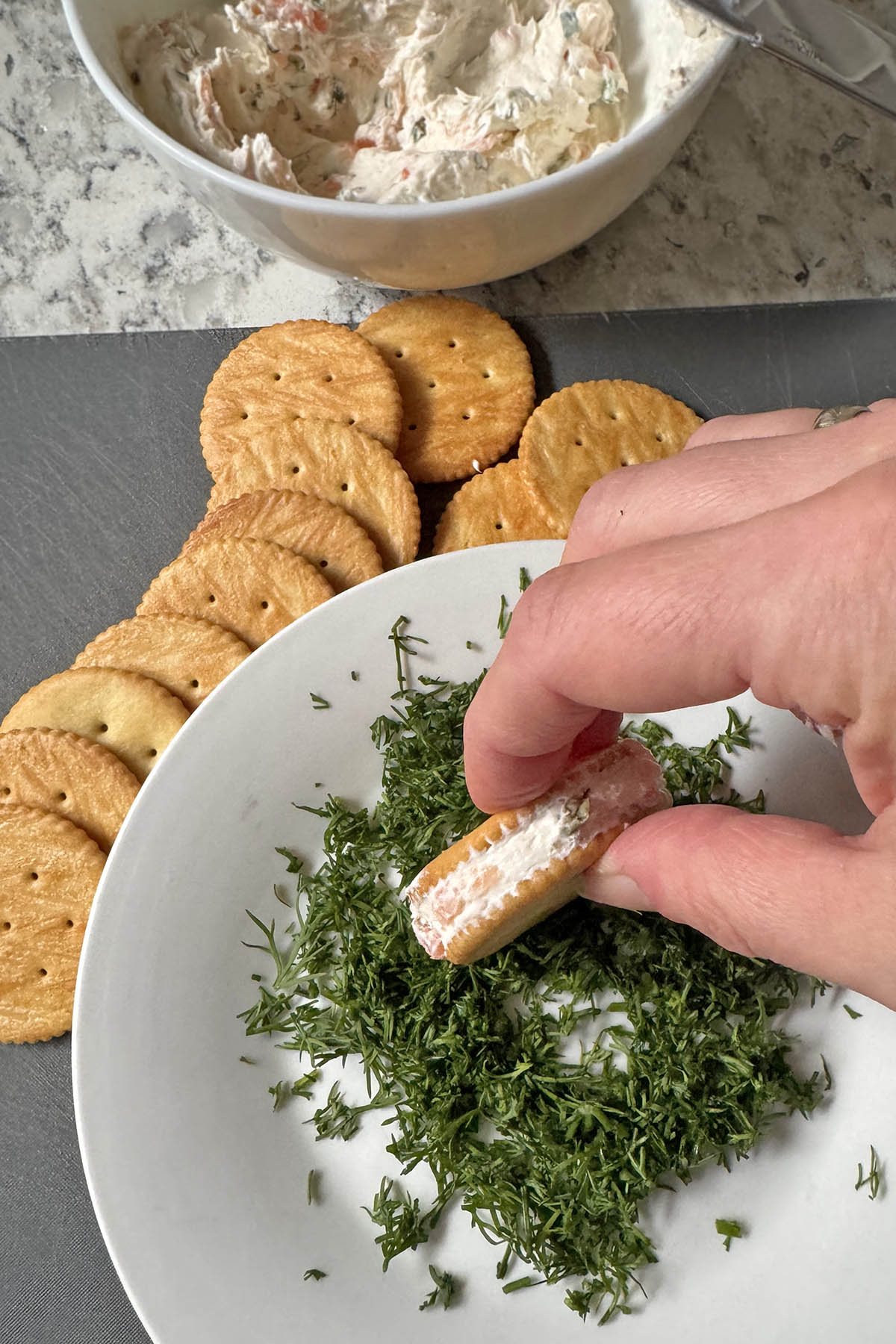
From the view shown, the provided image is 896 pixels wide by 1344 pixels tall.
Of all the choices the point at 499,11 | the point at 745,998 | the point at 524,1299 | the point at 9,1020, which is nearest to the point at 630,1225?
the point at 524,1299

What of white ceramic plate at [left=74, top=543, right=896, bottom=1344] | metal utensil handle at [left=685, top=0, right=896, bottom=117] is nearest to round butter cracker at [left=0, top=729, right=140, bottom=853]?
white ceramic plate at [left=74, top=543, right=896, bottom=1344]

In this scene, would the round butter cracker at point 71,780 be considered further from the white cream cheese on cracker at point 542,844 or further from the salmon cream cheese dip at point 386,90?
the salmon cream cheese dip at point 386,90

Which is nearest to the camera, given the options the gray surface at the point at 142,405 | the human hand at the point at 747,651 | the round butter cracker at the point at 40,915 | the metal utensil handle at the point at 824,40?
the human hand at the point at 747,651

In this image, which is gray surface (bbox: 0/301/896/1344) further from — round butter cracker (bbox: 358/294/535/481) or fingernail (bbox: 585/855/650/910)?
fingernail (bbox: 585/855/650/910)

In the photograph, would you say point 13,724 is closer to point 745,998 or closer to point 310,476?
point 310,476

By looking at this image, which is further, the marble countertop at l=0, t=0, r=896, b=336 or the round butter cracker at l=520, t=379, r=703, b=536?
the marble countertop at l=0, t=0, r=896, b=336

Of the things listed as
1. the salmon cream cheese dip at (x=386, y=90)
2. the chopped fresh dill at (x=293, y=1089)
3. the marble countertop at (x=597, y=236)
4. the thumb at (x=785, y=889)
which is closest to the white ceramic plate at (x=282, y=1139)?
the chopped fresh dill at (x=293, y=1089)

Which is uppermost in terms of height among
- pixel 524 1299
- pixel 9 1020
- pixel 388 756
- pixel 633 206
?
pixel 633 206
